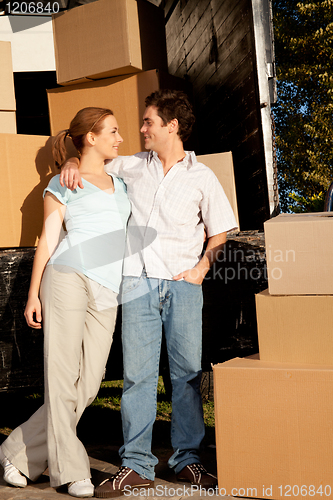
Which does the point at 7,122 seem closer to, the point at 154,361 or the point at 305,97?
the point at 154,361

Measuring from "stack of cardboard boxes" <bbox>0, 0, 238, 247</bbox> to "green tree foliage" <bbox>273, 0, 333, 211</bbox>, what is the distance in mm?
7862

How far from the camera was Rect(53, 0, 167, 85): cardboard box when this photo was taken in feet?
8.32

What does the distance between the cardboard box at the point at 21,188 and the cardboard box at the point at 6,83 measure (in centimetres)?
32

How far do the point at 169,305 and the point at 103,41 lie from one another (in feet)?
4.53

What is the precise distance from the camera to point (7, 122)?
8.18ft

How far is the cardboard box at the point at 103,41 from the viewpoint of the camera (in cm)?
254

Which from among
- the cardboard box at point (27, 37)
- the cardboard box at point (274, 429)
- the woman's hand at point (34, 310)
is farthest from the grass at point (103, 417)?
the cardboard box at point (27, 37)

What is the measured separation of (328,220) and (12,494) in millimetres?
1471

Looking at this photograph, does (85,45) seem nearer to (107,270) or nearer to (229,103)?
(229,103)

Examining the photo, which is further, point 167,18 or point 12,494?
point 167,18

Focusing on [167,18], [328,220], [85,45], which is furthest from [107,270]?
[167,18]

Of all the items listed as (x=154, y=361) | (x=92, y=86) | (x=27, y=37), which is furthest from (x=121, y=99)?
(x=27, y=37)

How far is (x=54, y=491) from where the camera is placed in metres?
1.95

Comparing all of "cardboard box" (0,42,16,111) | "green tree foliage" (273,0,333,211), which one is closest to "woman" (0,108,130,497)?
"cardboard box" (0,42,16,111)
